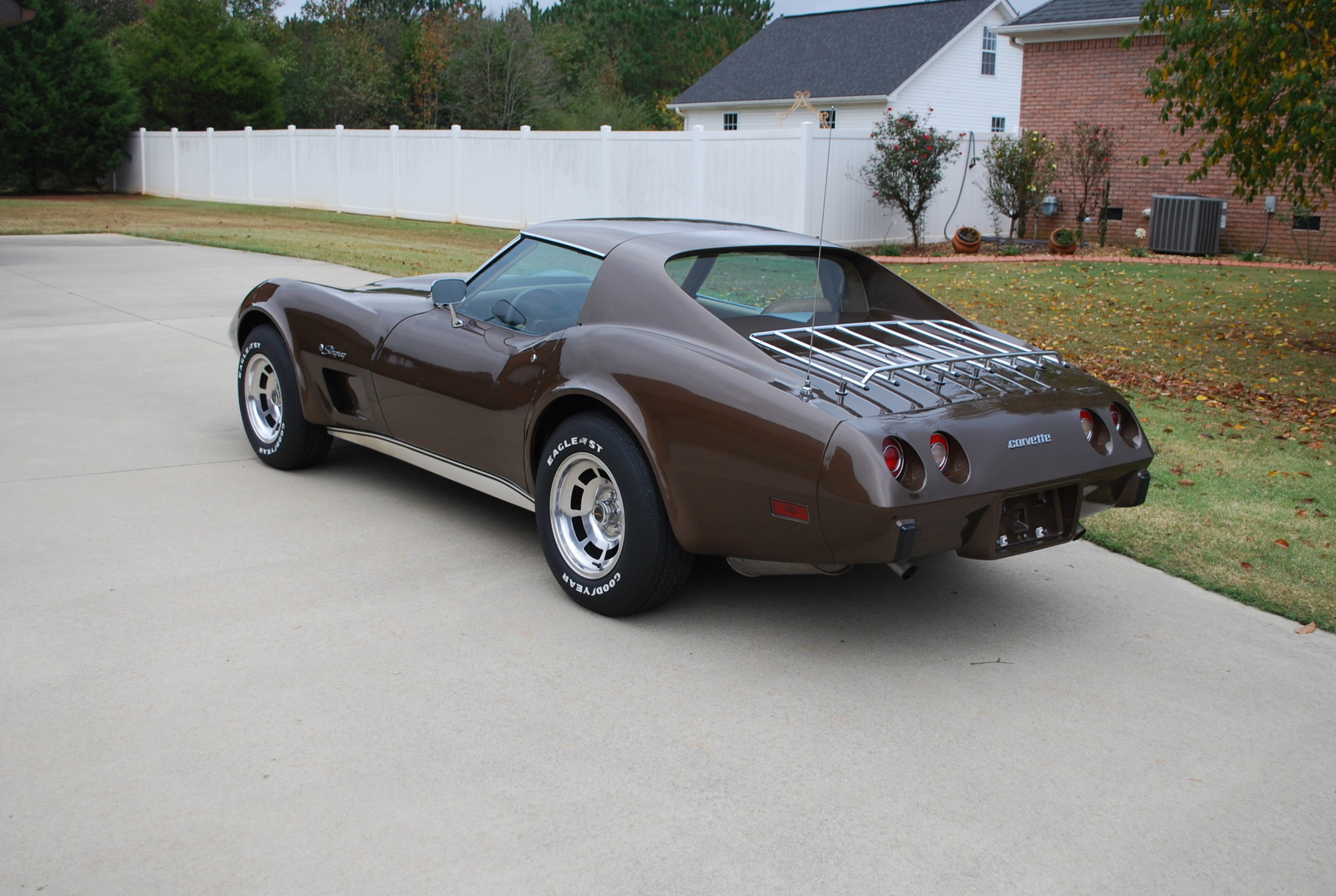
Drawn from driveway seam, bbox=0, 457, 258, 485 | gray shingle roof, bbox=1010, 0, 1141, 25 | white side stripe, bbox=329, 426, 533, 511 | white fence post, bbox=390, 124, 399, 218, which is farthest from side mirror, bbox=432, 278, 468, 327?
white fence post, bbox=390, 124, 399, 218

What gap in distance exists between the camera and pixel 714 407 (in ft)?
13.0

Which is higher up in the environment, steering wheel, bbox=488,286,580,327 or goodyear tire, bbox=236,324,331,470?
steering wheel, bbox=488,286,580,327

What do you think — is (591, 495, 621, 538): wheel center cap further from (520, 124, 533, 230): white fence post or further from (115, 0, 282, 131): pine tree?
(115, 0, 282, 131): pine tree

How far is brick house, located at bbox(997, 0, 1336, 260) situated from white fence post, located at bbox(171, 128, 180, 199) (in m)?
26.2

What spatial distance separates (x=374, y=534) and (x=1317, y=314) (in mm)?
10895

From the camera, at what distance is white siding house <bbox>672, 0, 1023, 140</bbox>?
33312 millimetres

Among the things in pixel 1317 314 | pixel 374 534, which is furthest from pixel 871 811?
pixel 1317 314

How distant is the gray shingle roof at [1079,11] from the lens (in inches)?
801

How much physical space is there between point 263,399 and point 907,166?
50.7 ft

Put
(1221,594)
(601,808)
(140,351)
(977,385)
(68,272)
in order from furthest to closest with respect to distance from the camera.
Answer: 1. (68,272)
2. (140,351)
3. (1221,594)
4. (977,385)
5. (601,808)

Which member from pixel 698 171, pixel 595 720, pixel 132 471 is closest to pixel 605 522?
pixel 595 720

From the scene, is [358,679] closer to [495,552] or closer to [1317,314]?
[495,552]

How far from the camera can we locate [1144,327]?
1166 cm

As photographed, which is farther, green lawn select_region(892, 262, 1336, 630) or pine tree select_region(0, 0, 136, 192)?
pine tree select_region(0, 0, 136, 192)
